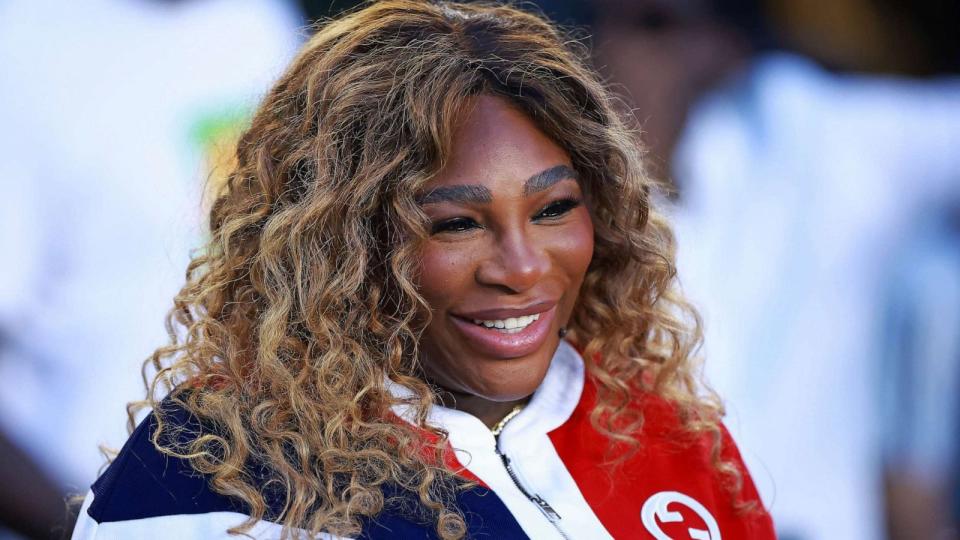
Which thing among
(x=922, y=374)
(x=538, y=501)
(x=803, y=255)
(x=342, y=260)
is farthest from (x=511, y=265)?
(x=922, y=374)

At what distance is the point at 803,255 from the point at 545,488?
6.41ft

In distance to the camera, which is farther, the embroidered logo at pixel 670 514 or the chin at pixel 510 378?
the embroidered logo at pixel 670 514

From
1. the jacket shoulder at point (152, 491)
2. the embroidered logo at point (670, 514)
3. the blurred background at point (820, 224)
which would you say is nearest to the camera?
the jacket shoulder at point (152, 491)

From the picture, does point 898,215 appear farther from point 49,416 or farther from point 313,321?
point 49,416

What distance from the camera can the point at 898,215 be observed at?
147 inches

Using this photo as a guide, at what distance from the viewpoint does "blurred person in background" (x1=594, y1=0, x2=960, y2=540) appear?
3.68 meters

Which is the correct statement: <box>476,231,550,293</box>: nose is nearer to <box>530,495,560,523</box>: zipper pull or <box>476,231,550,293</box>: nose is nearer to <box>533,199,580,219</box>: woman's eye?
<box>533,199,580,219</box>: woman's eye

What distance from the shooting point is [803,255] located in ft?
12.2

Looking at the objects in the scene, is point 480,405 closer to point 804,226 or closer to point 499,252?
point 499,252

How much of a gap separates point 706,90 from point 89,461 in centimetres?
224

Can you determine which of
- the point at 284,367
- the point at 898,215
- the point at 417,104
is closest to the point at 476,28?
the point at 417,104

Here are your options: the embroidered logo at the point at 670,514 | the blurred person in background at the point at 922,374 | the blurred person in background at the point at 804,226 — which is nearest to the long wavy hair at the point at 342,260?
the embroidered logo at the point at 670,514

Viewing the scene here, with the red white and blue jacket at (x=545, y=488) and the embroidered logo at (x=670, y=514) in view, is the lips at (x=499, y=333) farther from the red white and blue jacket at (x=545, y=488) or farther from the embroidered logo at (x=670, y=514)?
the embroidered logo at (x=670, y=514)

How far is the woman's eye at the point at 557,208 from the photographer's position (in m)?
2.02
